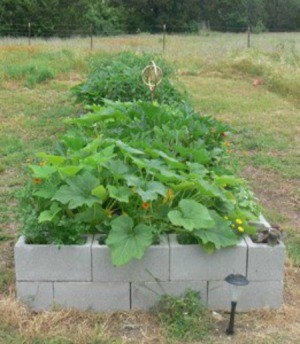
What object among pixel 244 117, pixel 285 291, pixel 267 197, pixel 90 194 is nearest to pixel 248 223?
pixel 285 291

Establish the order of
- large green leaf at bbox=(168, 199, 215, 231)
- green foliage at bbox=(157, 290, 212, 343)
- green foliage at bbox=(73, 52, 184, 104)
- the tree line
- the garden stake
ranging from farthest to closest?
the tree line, green foliage at bbox=(73, 52, 184, 104), the garden stake, large green leaf at bbox=(168, 199, 215, 231), green foliage at bbox=(157, 290, 212, 343)

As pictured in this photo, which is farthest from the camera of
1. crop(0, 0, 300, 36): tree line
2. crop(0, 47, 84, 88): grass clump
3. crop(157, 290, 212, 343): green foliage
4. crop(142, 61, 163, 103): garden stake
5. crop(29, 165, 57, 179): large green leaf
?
crop(0, 0, 300, 36): tree line

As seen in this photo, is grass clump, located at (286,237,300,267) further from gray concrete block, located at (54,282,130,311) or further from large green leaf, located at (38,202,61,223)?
large green leaf, located at (38,202,61,223)

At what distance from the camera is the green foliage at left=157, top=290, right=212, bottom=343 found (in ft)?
8.56

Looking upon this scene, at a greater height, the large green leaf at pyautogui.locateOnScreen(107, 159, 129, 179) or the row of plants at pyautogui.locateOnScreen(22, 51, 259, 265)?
the large green leaf at pyautogui.locateOnScreen(107, 159, 129, 179)

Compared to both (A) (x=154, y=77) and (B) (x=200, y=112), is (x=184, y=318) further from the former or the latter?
(B) (x=200, y=112)

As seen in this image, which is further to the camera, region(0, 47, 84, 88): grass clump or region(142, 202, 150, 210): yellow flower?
region(0, 47, 84, 88): grass clump

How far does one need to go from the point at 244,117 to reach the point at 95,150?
18.4ft

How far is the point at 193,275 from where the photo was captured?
9.32ft

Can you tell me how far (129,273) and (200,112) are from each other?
610cm

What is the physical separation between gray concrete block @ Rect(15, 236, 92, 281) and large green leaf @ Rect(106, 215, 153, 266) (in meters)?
0.17

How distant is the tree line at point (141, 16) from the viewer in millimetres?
31953

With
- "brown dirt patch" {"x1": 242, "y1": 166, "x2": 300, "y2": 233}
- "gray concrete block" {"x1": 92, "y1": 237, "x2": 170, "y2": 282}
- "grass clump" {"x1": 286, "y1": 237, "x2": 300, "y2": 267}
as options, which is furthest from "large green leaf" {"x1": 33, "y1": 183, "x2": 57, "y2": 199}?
"brown dirt patch" {"x1": 242, "y1": 166, "x2": 300, "y2": 233}

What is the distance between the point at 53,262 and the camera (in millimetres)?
2811
